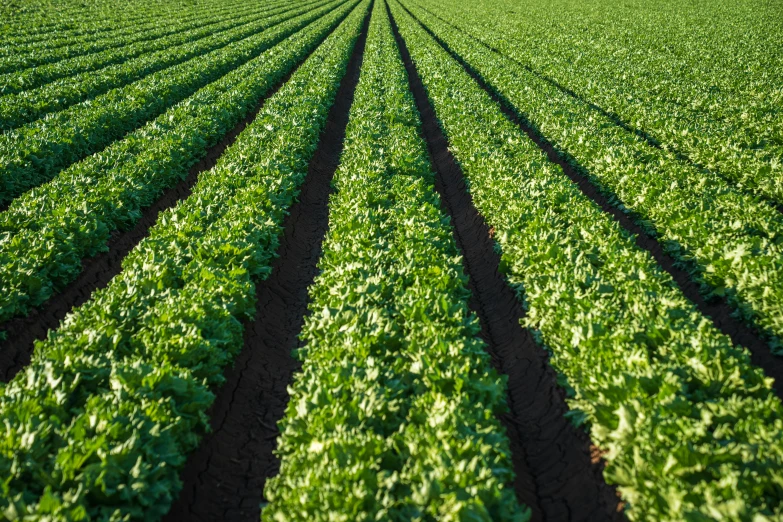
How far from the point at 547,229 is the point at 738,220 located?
3.46 metres

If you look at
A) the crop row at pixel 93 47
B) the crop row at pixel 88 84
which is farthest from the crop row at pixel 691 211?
the crop row at pixel 93 47

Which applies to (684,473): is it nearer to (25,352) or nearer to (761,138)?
(25,352)

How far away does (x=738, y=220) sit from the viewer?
9.37 meters

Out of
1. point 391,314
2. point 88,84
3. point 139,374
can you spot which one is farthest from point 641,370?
point 88,84

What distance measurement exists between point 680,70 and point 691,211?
19444 mm

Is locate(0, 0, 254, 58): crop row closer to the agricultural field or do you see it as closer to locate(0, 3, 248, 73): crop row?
locate(0, 3, 248, 73): crop row

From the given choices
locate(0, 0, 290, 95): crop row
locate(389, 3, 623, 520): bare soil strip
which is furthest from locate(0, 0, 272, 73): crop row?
locate(389, 3, 623, 520): bare soil strip

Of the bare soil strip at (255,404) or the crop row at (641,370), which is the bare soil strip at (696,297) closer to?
the crop row at (641,370)

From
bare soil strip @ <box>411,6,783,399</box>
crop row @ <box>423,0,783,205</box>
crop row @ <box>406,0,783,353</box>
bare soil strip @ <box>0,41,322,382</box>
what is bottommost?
bare soil strip @ <box>0,41,322,382</box>

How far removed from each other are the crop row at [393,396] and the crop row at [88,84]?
47.6 ft

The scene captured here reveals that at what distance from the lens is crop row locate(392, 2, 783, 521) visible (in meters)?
4.39

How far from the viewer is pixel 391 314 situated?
281 inches

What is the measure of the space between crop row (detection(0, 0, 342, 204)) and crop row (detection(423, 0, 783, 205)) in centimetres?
1686

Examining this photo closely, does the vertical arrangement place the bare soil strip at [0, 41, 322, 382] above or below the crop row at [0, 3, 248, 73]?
below
